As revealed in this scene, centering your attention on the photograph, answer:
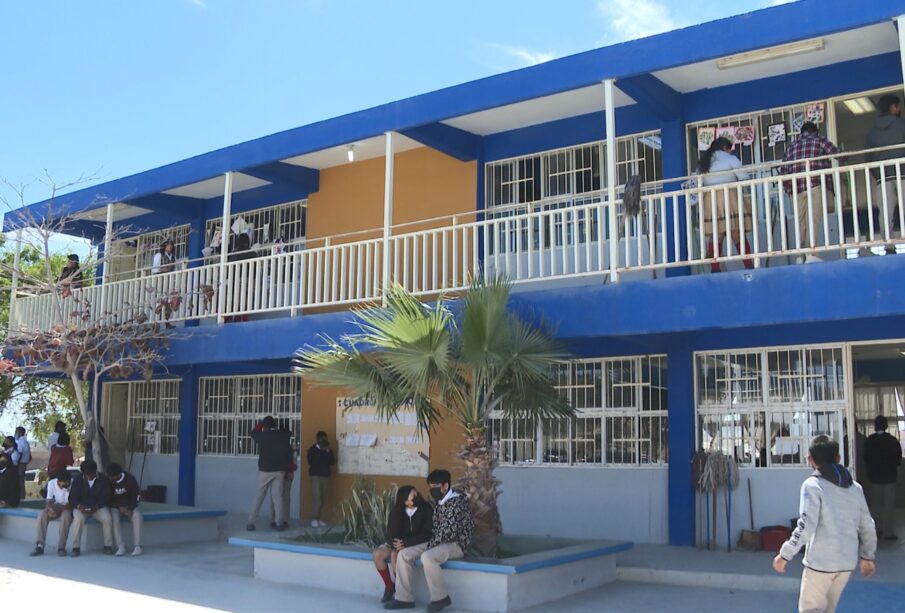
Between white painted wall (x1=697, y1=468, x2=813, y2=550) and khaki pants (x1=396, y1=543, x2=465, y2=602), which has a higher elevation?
white painted wall (x1=697, y1=468, x2=813, y2=550)

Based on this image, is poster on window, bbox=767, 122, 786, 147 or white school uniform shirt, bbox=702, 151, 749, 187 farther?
poster on window, bbox=767, 122, 786, 147

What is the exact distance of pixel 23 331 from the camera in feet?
Result: 47.1

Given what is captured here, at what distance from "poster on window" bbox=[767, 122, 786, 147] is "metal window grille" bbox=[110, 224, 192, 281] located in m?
10.8

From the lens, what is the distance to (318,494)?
1440 cm

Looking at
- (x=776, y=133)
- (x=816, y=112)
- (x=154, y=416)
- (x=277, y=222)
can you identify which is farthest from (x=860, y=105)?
(x=154, y=416)

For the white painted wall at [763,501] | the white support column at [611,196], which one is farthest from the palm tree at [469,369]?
the white painted wall at [763,501]

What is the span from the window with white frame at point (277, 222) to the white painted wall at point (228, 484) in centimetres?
376

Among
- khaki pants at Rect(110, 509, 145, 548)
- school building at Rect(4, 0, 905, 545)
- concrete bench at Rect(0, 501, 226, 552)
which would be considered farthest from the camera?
concrete bench at Rect(0, 501, 226, 552)

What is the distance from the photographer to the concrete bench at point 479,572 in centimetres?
841

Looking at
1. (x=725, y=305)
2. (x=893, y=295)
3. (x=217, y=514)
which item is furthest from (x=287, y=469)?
(x=893, y=295)

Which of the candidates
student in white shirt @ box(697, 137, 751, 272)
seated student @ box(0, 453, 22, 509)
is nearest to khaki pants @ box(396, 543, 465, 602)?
student in white shirt @ box(697, 137, 751, 272)

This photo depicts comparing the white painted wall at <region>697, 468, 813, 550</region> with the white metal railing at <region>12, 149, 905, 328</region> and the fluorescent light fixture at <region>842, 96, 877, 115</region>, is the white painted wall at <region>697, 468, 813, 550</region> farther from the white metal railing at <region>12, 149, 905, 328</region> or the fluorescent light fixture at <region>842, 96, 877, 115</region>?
the fluorescent light fixture at <region>842, 96, 877, 115</region>

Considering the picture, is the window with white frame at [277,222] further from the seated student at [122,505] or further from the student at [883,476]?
the student at [883,476]

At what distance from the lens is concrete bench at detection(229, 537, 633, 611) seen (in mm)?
8406
